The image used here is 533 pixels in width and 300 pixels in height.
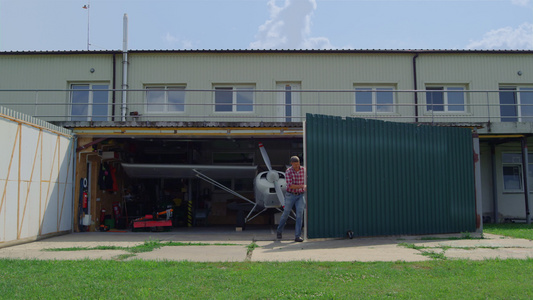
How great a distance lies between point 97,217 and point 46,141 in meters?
3.51

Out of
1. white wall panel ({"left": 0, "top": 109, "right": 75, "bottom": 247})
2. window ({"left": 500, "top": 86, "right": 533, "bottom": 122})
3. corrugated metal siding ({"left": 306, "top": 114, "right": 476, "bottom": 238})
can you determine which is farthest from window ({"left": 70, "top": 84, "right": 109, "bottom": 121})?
window ({"left": 500, "top": 86, "right": 533, "bottom": 122})

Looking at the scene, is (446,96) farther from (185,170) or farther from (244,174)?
(185,170)

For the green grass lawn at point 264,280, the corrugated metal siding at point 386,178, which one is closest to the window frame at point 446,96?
the corrugated metal siding at point 386,178

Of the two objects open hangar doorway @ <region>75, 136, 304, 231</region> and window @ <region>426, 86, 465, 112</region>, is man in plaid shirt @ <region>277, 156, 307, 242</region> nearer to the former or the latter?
open hangar doorway @ <region>75, 136, 304, 231</region>

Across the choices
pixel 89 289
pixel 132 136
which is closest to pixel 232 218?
pixel 132 136

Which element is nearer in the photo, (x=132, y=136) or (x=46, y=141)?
(x=46, y=141)

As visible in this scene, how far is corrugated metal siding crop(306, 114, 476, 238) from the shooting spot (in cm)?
945

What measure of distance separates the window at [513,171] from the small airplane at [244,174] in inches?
383

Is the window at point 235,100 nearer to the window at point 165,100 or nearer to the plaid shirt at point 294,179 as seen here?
the window at point 165,100

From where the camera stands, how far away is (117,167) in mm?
15062

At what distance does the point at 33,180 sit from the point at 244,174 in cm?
646

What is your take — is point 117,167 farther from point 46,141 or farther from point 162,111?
point 46,141

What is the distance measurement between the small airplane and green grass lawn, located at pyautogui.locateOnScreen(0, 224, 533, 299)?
559 centimetres

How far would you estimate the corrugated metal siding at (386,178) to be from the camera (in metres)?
9.45
